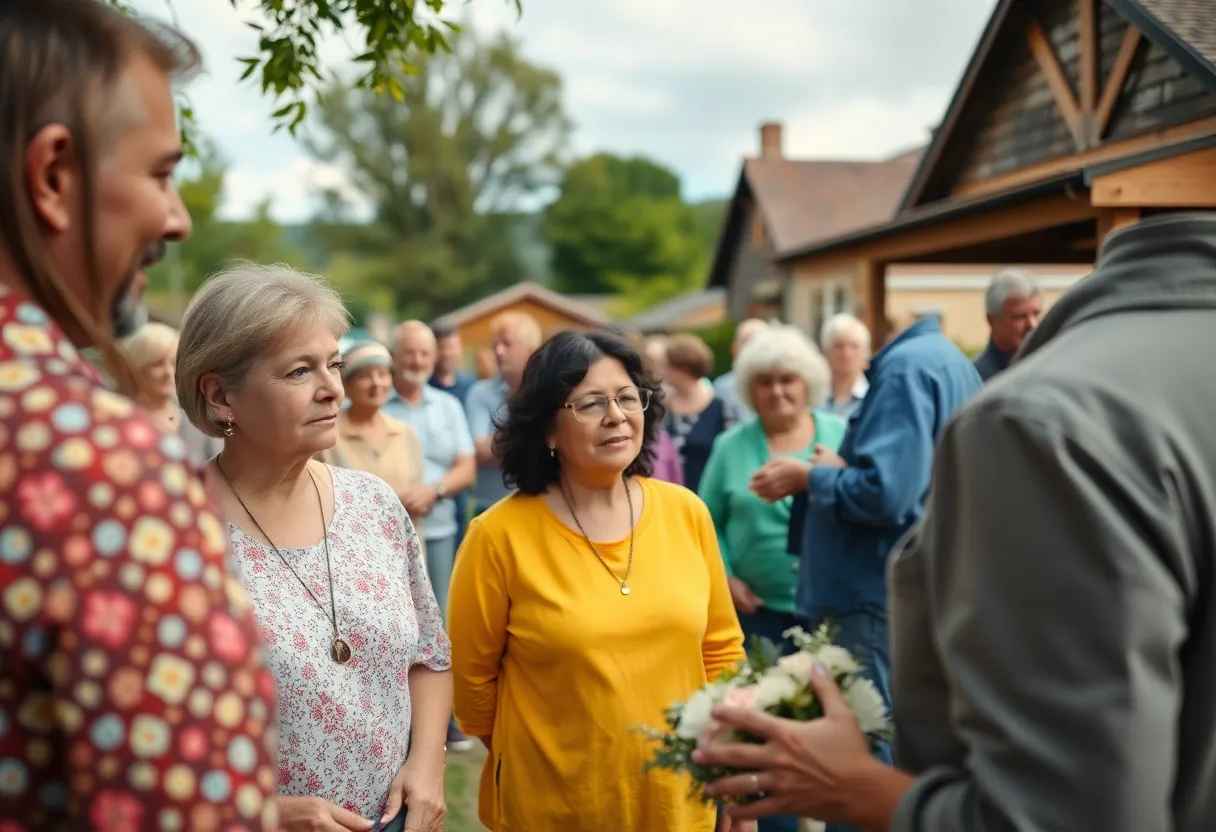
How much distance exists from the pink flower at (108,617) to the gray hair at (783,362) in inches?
176

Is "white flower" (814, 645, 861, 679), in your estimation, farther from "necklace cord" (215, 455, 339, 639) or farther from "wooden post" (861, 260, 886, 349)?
"wooden post" (861, 260, 886, 349)

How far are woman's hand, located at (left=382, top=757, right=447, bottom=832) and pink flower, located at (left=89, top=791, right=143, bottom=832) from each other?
1743mm

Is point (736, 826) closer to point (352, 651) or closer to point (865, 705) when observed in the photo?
point (352, 651)

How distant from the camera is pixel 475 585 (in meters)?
3.24

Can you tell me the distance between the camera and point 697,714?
73.0 inches

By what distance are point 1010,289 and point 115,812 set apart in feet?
19.2

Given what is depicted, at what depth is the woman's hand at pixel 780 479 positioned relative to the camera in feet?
15.4

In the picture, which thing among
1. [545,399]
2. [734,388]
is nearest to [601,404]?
[545,399]

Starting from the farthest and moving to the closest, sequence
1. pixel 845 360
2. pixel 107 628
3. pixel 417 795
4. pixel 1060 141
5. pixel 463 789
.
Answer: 1. pixel 1060 141
2. pixel 845 360
3. pixel 463 789
4. pixel 417 795
5. pixel 107 628

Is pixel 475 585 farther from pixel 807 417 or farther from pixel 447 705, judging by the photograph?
pixel 807 417

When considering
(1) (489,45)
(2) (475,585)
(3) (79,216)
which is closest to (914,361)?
(2) (475,585)

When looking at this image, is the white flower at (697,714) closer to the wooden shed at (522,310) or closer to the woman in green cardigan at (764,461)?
the woman in green cardigan at (764,461)

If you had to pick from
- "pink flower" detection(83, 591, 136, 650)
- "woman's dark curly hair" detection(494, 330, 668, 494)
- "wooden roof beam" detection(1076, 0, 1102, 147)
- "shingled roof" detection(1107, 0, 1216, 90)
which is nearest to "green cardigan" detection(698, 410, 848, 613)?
"woman's dark curly hair" detection(494, 330, 668, 494)

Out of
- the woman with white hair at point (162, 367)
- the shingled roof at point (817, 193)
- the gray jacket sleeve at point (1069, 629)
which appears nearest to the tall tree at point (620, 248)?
the shingled roof at point (817, 193)
